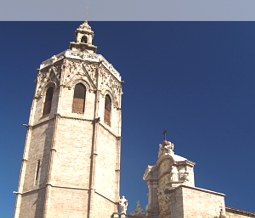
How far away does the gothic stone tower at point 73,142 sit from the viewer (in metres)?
23.0

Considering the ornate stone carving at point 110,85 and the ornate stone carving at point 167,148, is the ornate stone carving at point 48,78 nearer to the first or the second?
the ornate stone carving at point 110,85

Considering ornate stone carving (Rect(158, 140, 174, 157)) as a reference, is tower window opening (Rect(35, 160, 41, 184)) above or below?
below

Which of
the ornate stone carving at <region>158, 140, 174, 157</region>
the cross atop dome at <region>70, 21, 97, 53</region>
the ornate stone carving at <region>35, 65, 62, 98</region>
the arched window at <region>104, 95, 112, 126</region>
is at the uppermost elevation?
the cross atop dome at <region>70, 21, 97, 53</region>

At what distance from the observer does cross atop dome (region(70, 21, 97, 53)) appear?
106 ft

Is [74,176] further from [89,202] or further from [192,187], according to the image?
[192,187]

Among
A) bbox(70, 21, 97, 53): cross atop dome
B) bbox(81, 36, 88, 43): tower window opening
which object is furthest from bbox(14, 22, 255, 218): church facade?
bbox(81, 36, 88, 43): tower window opening

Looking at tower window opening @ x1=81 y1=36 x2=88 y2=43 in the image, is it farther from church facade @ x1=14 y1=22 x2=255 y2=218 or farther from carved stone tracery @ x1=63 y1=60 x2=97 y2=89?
carved stone tracery @ x1=63 y1=60 x2=97 y2=89

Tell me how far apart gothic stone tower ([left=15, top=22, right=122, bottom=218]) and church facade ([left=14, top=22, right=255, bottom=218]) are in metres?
0.05

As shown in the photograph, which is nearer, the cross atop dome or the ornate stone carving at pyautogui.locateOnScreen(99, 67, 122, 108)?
the ornate stone carving at pyautogui.locateOnScreen(99, 67, 122, 108)

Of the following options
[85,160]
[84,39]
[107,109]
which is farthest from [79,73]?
[84,39]

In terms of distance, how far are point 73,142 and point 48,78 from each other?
5.81m

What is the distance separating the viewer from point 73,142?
981 inches

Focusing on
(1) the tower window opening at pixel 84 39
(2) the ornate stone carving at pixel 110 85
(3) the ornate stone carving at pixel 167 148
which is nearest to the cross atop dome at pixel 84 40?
(1) the tower window opening at pixel 84 39

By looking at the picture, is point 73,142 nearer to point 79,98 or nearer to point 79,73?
point 79,98
